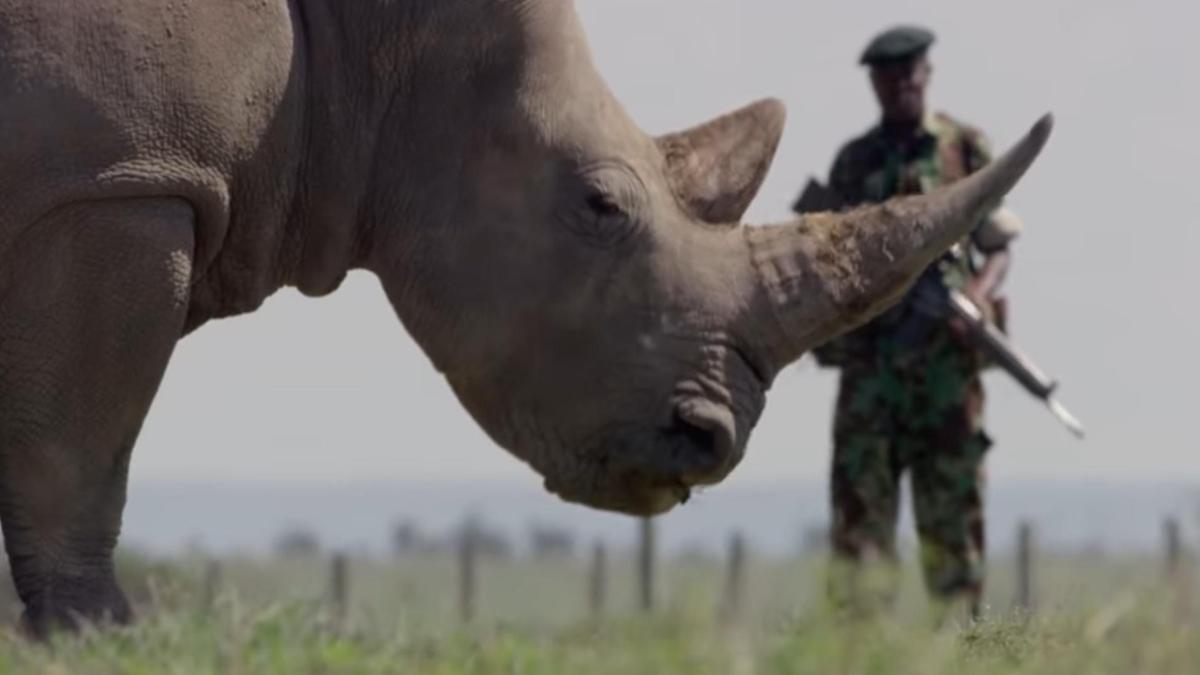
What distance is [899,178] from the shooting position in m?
16.5

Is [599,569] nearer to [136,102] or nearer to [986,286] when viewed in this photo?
[986,286]

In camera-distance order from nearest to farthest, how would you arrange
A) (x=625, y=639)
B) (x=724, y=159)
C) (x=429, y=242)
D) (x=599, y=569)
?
(x=625, y=639), (x=429, y=242), (x=724, y=159), (x=599, y=569)

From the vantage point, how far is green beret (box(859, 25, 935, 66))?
16766 mm

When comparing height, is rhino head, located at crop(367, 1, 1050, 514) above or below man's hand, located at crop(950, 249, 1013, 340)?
below

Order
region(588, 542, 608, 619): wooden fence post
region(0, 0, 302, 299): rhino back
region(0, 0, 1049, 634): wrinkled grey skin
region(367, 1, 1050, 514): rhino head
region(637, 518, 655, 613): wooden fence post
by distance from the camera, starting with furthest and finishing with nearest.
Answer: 1. region(637, 518, 655, 613): wooden fence post
2. region(588, 542, 608, 619): wooden fence post
3. region(367, 1, 1050, 514): rhino head
4. region(0, 0, 1049, 634): wrinkled grey skin
5. region(0, 0, 302, 299): rhino back

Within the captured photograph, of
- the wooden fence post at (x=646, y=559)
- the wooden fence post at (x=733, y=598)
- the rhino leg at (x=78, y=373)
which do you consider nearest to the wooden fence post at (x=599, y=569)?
the wooden fence post at (x=646, y=559)

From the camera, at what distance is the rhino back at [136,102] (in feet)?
33.6

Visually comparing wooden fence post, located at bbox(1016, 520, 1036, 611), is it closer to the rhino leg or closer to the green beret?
the green beret

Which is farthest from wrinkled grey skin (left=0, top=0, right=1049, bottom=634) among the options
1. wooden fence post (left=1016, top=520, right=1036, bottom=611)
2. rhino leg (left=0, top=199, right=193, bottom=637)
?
wooden fence post (left=1016, top=520, right=1036, bottom=611)

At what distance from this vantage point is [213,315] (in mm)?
11125

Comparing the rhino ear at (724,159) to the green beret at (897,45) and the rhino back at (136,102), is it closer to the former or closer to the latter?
the rhino back at (136,102)

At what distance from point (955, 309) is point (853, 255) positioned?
16.6 ft

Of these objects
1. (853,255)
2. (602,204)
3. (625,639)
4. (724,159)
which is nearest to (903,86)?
(724,159)

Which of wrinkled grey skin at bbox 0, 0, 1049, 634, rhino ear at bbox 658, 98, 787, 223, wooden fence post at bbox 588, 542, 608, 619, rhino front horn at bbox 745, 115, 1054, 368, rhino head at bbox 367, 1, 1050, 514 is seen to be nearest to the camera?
wrinkled grey skin at bbox 0, 0, 1049, 634
